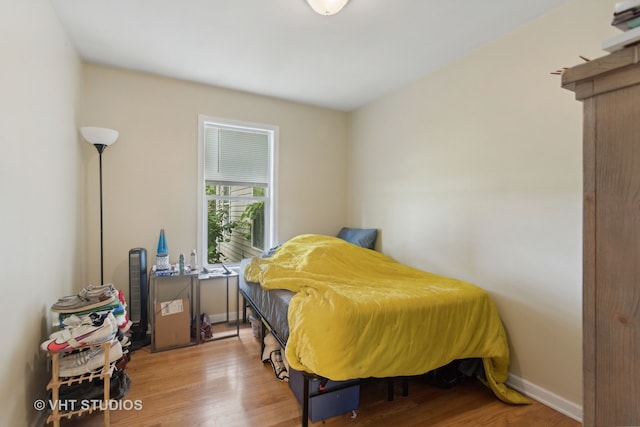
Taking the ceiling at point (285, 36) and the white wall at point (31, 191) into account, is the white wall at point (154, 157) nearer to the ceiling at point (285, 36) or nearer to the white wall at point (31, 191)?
the ceiling at point (285, 36)

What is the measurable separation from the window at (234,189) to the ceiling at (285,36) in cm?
61

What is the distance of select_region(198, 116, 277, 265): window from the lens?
3.32 metres

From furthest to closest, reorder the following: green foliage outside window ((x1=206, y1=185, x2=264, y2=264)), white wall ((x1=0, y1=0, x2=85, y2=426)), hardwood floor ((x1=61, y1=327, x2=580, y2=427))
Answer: green foliage outside window ((x1=206, y1=185, x2=264, y2=264)) → hardwood floor ((x1=61, y1=327, x2=580, y2=427)) → white wall ((x1=0, y1=0, x2=85, y2=426))

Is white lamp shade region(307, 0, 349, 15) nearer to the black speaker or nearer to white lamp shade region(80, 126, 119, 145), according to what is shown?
white lamp shade region(80, 126, 119, 145)

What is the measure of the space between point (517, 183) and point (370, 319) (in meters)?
1.47

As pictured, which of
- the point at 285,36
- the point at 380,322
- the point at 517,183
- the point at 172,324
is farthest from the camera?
the point at 172,324

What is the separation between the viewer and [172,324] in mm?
2744

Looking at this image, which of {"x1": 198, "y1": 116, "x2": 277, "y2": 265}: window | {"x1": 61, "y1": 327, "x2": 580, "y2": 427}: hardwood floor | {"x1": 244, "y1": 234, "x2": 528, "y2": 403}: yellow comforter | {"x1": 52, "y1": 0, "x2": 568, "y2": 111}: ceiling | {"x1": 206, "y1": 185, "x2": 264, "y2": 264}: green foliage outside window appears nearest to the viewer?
{"x1": 244, "y1": 234, "x2": 528, "y2": 403}: yellow comforter

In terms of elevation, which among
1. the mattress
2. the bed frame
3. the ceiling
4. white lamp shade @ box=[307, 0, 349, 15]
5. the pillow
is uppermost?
the ceiling

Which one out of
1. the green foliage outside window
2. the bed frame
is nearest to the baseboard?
the bed frame

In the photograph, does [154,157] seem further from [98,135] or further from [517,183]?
[517,183]

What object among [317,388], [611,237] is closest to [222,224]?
[317,388]

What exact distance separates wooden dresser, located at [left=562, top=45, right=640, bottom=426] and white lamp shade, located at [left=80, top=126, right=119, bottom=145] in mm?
3030

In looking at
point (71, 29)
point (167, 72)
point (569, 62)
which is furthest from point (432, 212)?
point (71, 29)
